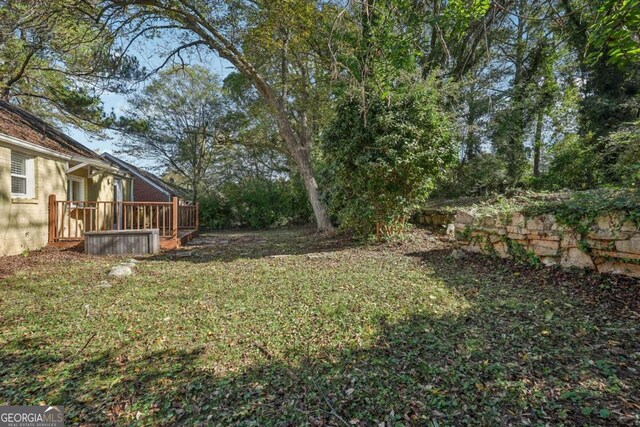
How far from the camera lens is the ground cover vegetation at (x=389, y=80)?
5.68 metres

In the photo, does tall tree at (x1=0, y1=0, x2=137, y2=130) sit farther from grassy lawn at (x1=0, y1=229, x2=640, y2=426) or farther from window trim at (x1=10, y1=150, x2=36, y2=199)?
grassy lawn at (x1=0, y1=229, x2=640, y2=426)

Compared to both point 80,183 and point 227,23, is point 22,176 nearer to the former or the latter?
point 80,183

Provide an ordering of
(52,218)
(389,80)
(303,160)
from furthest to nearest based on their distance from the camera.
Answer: (303,160), (52,218), (389,80)

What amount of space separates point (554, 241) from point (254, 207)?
14.0 m

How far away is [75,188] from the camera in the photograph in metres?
9.55

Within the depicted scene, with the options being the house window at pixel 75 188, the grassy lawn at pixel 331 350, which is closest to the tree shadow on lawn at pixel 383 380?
the grassy lawn at pixel 331 350

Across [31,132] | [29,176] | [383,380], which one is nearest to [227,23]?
[31,132]

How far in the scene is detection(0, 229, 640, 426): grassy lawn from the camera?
2.01 metres

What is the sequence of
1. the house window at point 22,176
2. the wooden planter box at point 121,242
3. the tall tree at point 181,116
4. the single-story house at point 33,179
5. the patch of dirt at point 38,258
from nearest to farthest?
1. the patch of dirt at point 38,258
2. the single-story house at point 33,179
3. the house window at point 22,176
4. the wooden planter box at point 121,242
5. the tall tree at point 181,116

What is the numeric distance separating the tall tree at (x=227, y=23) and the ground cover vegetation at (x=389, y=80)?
5 centimetres

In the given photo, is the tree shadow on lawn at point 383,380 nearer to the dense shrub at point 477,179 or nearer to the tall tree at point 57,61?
the tall tree at point 57,61

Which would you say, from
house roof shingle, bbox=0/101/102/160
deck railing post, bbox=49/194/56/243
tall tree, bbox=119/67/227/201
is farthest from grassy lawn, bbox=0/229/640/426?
tall tree, bbox=119/67/227/201

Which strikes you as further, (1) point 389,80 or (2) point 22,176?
(2) point 22,176

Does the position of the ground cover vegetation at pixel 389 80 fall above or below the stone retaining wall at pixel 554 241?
above
